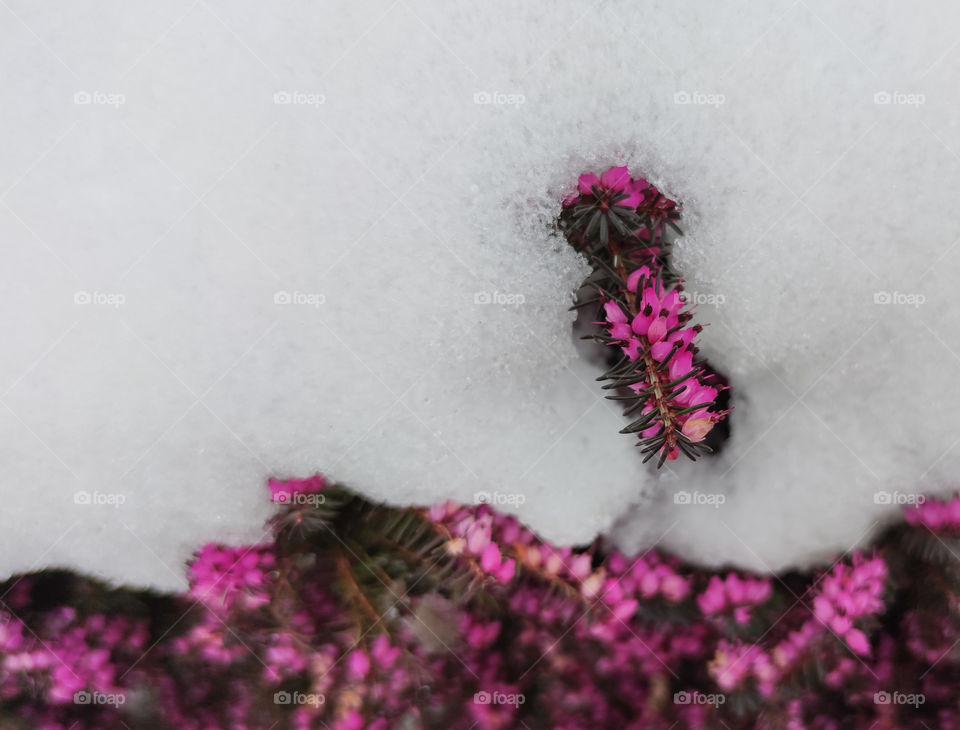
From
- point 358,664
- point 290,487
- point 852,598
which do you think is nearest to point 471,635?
point 358,664

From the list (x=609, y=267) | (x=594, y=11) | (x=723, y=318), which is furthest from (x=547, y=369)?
(x=594, y=11)

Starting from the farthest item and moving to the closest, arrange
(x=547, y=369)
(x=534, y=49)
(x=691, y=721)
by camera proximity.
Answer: (x=691, y=721)
(x=547, y=369)
(x=534, y=49)

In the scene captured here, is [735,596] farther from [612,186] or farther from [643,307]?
[612,186]

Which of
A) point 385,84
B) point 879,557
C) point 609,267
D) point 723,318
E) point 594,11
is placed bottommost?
point 879,557

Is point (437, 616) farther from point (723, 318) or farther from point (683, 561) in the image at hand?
point (723, 318)

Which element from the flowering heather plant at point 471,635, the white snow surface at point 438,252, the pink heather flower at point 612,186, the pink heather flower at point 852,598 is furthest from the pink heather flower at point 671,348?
the pink heather flower at point 852,598
